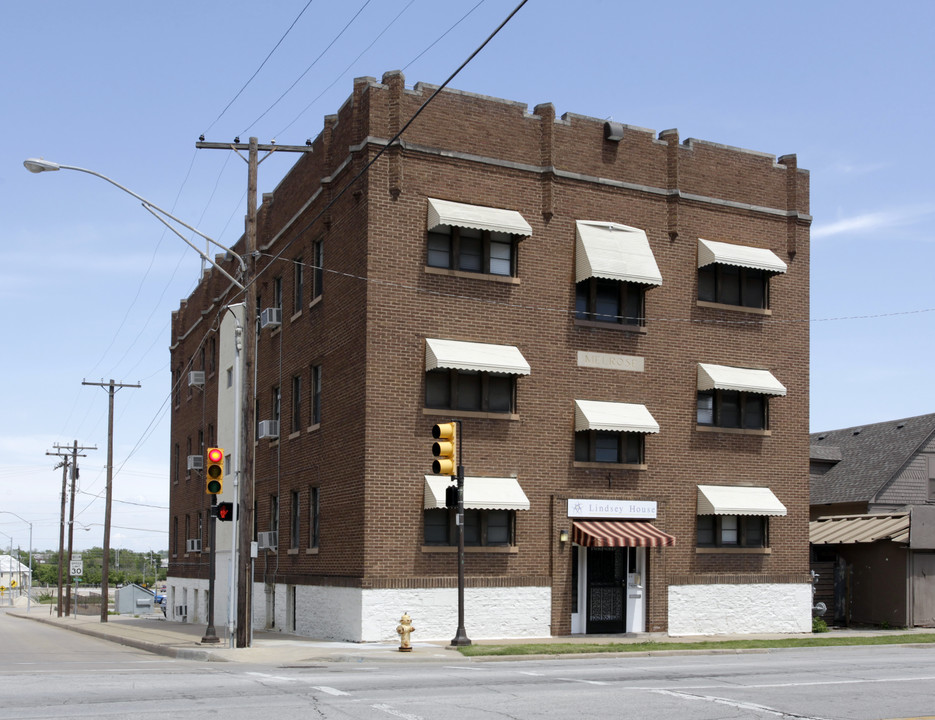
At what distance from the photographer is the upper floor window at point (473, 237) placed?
25.6m

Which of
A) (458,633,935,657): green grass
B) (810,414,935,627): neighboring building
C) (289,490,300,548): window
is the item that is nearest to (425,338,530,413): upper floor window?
(458,633,935,657): green grass

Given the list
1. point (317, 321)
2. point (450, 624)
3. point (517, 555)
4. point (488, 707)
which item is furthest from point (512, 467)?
point (488, 707)

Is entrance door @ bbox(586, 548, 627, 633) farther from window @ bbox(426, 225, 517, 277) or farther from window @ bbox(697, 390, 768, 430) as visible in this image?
window @ bbox(426, 225, 517, 277)

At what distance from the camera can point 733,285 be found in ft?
97.3

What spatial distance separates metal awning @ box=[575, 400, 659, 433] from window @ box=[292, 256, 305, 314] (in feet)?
28.7

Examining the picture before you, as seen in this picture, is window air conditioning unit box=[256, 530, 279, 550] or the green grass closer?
the green grass

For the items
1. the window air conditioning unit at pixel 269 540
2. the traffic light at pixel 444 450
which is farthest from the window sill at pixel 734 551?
the window air conditioning unit at pixel 269 540

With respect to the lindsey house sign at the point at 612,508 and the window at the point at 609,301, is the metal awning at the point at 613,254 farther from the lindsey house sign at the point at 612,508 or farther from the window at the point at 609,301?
the lindsey house sign at the point at 612,508

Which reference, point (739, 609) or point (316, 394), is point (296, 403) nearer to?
point (316, 394)

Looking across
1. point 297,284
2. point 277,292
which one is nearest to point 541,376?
point 297,284

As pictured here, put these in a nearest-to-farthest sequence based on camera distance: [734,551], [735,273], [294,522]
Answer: [734,551], [735,273], [294,522]

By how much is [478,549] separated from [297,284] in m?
10.2

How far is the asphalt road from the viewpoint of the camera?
12.3m

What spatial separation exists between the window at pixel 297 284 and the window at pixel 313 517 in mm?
5212
